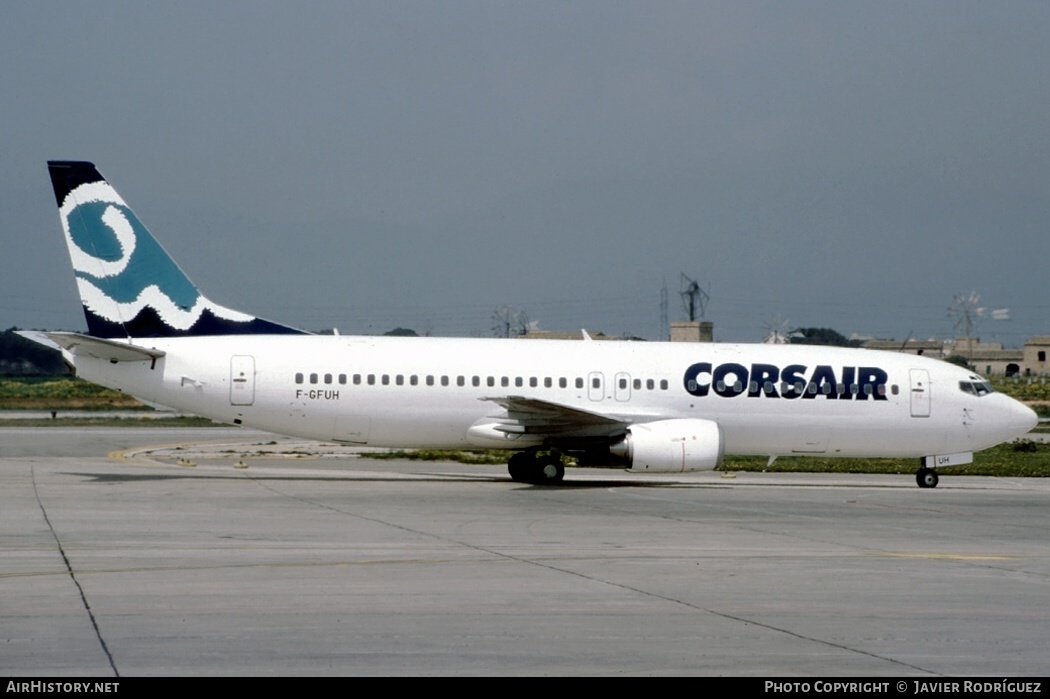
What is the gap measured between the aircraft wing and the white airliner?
0.05 meters

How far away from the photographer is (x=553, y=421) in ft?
94.6

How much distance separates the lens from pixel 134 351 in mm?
28031

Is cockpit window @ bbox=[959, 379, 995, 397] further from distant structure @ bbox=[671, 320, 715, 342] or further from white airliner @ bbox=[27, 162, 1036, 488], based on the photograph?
distant structure @ bbox=[671, 320, 715, 342]

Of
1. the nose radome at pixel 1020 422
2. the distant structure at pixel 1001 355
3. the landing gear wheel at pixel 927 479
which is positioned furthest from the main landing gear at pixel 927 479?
the distant structure at pixel 1001 355

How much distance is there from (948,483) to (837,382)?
495cm

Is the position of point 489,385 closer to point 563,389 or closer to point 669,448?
point 563,389

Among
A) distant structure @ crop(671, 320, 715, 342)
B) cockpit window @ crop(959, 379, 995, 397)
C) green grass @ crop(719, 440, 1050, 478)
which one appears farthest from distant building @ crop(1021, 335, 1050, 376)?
cockpit window @ crop(959, 379, 995, 397)

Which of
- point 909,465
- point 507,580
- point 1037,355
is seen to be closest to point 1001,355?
point 1037,355

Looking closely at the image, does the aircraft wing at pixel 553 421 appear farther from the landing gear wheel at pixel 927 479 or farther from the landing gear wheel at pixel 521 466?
the landing gear wheel at pixel 927 479

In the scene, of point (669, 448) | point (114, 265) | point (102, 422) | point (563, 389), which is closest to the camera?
point (669, 448)

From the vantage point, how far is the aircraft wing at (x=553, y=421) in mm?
27922

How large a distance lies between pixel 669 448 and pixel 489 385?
4.52m

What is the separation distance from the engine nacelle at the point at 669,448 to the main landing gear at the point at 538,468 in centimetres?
178
